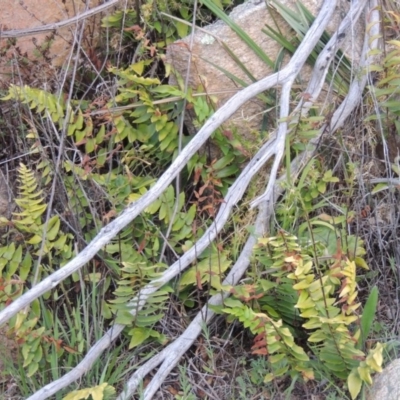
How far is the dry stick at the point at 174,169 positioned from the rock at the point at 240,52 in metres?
0.17

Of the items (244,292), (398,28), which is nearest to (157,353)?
(244,292)

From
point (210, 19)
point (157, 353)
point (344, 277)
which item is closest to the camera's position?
point (344, 277)

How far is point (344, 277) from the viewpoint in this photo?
9.82 ft

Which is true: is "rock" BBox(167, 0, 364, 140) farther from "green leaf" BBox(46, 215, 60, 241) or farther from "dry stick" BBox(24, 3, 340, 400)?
"green leaf" BBox(46, 215, 60, 241)

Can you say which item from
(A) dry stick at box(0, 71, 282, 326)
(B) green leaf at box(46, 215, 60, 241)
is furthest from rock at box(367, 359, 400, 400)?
(B) green leaf at box(46, 215, 60, 241)

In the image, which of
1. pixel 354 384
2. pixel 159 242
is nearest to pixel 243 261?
pixel 159 242

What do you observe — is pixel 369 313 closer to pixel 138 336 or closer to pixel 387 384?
pixel 387 384

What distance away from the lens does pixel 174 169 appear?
303 cm

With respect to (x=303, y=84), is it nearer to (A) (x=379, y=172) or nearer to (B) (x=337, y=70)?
(B) (x=337, y=70)

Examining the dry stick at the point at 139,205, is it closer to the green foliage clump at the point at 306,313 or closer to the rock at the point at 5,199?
the green foliage clump at the point at 306,313

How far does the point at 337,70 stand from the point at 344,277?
1.20 m

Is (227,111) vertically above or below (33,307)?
above

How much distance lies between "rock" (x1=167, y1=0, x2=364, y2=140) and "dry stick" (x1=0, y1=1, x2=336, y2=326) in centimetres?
17

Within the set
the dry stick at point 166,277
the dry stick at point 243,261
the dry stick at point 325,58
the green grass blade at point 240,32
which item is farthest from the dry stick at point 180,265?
the green grass blade at point 240,32
